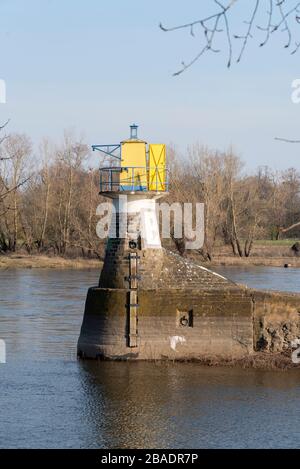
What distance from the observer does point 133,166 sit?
23.3 m

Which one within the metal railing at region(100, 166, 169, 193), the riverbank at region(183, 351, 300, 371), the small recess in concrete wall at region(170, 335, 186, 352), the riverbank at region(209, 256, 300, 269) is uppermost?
the metal railing at region(100, 166, 169, 193)

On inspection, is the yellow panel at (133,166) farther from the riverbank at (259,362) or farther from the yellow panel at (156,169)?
the riverbank at (259,362)

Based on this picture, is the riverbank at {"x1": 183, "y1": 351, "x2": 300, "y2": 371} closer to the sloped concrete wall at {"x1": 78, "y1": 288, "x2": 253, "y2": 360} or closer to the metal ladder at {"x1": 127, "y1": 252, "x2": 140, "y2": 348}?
the sloped concrete wall at {"x1": 78, "y1": 288, "x2": 253, "y2": 360}

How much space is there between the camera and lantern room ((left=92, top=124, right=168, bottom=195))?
75.9 feet

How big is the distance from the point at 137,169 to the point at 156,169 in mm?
A: 506

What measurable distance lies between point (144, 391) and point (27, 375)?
324 cm

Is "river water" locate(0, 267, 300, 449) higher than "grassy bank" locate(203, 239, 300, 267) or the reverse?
the reverse

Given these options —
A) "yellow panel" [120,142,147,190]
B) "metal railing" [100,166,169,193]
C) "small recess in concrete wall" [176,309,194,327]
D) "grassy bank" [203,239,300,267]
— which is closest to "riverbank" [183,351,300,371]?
"small recess in concrete wall" [176,309,194,327]

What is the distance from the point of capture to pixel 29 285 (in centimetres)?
4269

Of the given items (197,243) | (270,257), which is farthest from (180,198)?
(270,257)

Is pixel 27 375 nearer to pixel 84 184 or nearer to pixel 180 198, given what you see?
pixel 180 198

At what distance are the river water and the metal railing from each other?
15.0 ft

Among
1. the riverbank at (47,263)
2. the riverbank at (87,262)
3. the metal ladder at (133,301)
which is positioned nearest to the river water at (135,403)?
the metal ladder at (133,301)

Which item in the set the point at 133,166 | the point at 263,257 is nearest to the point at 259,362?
the point at 133,166
